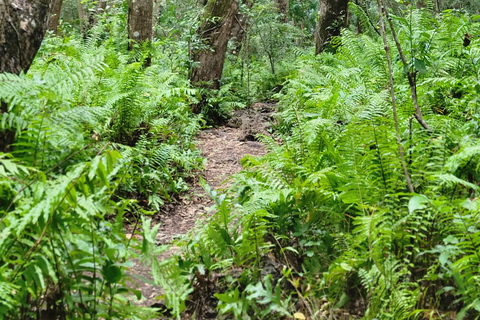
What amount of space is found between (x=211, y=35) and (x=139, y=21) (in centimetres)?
145

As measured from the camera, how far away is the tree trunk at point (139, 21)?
24.1 feet

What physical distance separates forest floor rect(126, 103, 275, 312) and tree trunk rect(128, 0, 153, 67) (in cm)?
210

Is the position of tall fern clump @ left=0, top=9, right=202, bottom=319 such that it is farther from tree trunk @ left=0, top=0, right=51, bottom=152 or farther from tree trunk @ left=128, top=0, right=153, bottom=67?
tree trunk @ left=128, top=0, right=153, bottom=67

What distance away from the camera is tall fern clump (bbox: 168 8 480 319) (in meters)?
2.22

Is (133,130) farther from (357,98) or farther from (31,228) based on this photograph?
(31,228)

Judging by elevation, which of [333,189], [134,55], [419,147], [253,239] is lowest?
[253,239]

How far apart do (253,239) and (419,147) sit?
1.31 m

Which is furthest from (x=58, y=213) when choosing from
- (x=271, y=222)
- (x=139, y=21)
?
(x=139, y=21)

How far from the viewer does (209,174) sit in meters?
5.57

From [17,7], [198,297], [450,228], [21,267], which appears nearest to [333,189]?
[450,228]

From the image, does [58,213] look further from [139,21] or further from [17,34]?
[139,21]

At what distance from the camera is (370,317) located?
7.12ft

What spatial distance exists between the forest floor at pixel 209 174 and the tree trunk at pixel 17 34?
1411 mm

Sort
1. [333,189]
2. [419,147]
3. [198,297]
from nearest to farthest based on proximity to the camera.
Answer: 1. [198,297]
2. [419,147]
3. [333,189]
